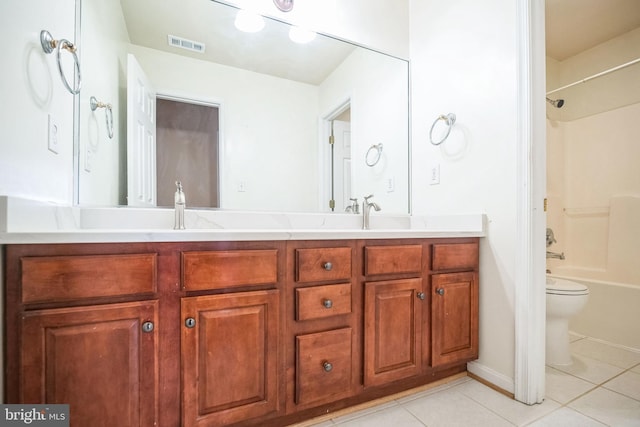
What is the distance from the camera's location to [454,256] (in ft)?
5.06

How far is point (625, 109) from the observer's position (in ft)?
8.09

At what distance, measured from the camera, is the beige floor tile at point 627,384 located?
1.46 metres

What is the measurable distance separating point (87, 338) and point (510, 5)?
225 centimetres

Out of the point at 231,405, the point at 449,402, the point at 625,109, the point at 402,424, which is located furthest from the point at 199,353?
the point at 625,109

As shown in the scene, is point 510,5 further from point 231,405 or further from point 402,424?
point 231,405

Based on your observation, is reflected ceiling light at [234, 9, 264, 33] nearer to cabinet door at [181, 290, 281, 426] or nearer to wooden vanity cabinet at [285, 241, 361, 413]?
wooden vanity cabinet at [285, 241, 361, 413]

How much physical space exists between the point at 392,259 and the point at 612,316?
6.69ft

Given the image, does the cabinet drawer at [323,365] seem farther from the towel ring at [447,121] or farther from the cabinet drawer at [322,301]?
the towel ring at [447,121]

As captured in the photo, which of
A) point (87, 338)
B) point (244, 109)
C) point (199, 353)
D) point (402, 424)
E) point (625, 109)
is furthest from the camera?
point (625, 109)

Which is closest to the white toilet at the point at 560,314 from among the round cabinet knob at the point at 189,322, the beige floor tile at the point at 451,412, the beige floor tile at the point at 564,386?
the beige floor tile at the point at 564,386

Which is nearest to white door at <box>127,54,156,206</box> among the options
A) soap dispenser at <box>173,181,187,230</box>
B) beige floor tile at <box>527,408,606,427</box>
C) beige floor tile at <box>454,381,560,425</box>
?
soap dispenser at <box>173,181,187,230</box>

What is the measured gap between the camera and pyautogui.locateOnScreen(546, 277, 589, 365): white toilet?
69.4 inches

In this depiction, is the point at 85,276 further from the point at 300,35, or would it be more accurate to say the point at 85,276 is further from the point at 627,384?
the point at 627,384

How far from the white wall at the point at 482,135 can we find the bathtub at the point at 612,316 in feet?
4.36
